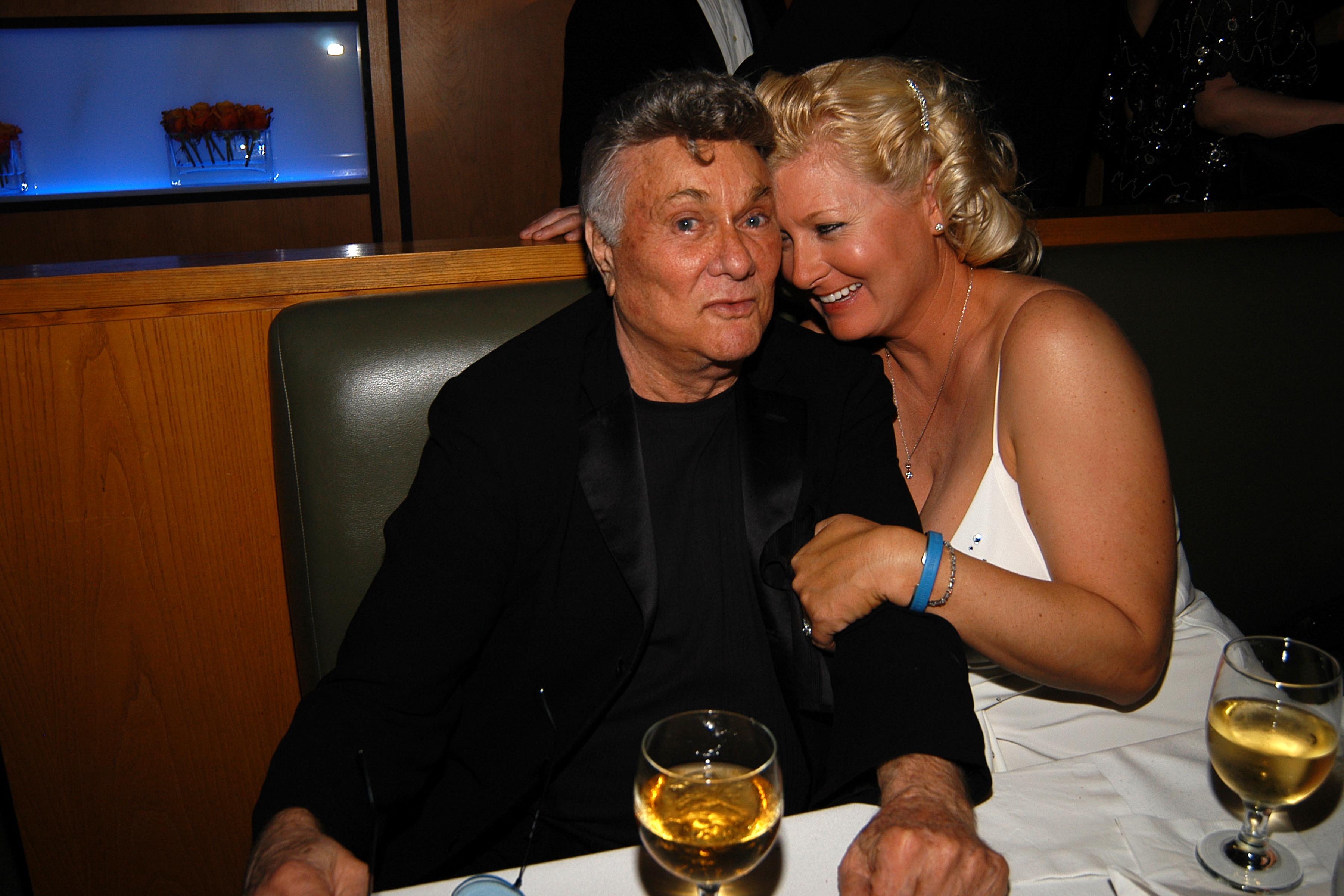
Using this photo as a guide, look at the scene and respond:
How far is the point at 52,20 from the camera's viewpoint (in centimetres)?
363

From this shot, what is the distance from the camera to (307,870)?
0.85 metres

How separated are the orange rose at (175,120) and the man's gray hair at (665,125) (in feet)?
10.5

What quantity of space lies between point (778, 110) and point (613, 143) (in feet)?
0.99

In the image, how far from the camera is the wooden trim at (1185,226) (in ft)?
6.70

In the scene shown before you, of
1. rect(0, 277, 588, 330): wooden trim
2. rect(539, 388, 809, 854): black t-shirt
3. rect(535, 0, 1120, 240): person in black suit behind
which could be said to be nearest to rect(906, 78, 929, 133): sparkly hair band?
rect(535, 0, 1120, 240): person in black suit behind

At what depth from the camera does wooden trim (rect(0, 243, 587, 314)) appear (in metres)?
1.50

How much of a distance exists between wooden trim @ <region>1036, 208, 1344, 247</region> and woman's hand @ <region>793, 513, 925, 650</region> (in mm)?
1132

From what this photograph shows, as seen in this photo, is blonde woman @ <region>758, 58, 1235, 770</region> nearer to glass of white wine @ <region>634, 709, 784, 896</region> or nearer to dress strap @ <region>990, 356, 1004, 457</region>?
dress strap @ <region>990, 356, 1004, 457</region>

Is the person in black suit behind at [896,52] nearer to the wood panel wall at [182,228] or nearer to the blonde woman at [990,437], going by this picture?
the blonde woman at [990,437]

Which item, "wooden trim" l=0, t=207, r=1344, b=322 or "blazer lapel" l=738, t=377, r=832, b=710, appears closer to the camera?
"blazer lapel" l=738, t=377, r=832, b=710

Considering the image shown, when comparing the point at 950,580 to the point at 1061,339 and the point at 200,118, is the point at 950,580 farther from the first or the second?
the point at 200,118

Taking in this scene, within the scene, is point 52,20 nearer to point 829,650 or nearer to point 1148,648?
point 829,650

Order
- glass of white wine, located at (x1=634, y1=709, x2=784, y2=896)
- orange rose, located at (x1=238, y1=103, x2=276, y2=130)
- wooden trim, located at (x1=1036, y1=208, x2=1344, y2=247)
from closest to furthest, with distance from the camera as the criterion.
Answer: glass of white wine, located at (x1=634, y1=709, x2=784, y2=896)
wooden trim, located at (x1=1036, y1=208, x2=1344, y2=247)
orange rose, located at (x1=238, y1=103, x2=276, y2=130)

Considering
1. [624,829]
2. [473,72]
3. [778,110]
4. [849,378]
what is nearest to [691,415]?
[849,378]
